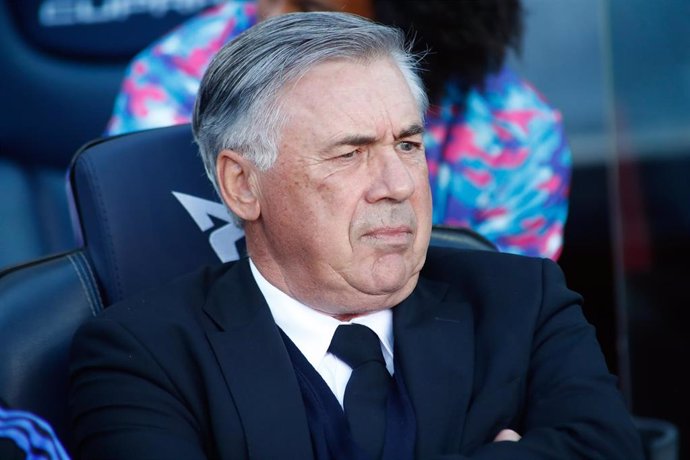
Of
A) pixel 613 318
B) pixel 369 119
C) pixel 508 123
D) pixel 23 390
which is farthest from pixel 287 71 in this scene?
pixel 613 318

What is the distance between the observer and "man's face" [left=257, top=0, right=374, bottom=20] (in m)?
2.68

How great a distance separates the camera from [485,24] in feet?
9.86

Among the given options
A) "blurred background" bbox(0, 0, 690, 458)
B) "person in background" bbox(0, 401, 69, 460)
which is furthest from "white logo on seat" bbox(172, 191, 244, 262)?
"blurred background" bbox(0, 0, 690, 458)

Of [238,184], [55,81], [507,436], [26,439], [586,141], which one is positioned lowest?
[507,436]

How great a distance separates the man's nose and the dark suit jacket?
20cm

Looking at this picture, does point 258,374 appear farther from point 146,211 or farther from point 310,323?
point 146,211

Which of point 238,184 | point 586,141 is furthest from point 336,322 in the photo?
point 586,141

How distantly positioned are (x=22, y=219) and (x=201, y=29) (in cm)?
76

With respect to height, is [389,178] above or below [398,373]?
above

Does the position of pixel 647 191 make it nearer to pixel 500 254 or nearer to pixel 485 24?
pixel 485 24

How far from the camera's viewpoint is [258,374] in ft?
5.59

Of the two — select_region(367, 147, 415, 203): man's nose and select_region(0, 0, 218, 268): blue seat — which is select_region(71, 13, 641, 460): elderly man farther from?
select_region(0, 0, 218, 268): blue seat

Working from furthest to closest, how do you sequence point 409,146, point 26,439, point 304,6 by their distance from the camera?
point 304,6, point 409,146, point 26,439

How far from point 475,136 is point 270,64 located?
1.22m
